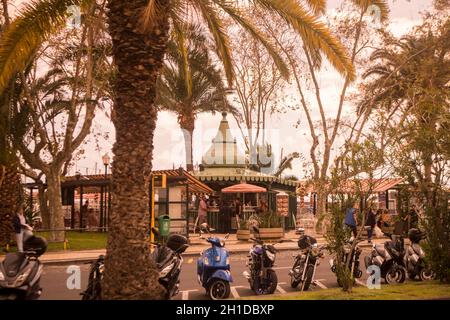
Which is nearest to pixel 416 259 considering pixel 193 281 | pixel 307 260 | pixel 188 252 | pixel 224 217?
pixel 307 260

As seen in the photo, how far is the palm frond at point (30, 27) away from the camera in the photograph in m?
8.89

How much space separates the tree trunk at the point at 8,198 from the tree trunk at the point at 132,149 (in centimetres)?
1134

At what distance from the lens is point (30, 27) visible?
29.4 feet

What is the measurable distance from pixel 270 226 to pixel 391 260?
10877 millimetres

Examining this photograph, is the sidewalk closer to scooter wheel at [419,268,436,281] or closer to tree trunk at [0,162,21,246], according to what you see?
tree trunk at [0,162,21,246]

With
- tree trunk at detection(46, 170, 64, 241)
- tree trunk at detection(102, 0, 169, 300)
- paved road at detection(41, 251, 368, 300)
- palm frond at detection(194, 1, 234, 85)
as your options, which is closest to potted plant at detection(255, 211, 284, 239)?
paved road at detection(41, 251, 368, 300)

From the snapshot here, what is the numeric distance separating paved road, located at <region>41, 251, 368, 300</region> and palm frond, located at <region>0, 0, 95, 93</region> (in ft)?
13.9

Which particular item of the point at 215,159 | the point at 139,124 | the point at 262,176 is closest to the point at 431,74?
the point at 262,176

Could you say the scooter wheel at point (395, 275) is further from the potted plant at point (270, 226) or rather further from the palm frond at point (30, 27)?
the potted plant at point (270, 226)

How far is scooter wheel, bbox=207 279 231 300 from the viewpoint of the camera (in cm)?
945

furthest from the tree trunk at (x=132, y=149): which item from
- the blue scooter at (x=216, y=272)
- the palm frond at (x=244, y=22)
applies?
the palm frond at (x=244, y=22)

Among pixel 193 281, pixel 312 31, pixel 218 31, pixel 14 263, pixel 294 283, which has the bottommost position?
pixel 193 281

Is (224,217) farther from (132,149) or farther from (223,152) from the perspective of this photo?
(132,149)

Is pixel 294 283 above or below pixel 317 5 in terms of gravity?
below
